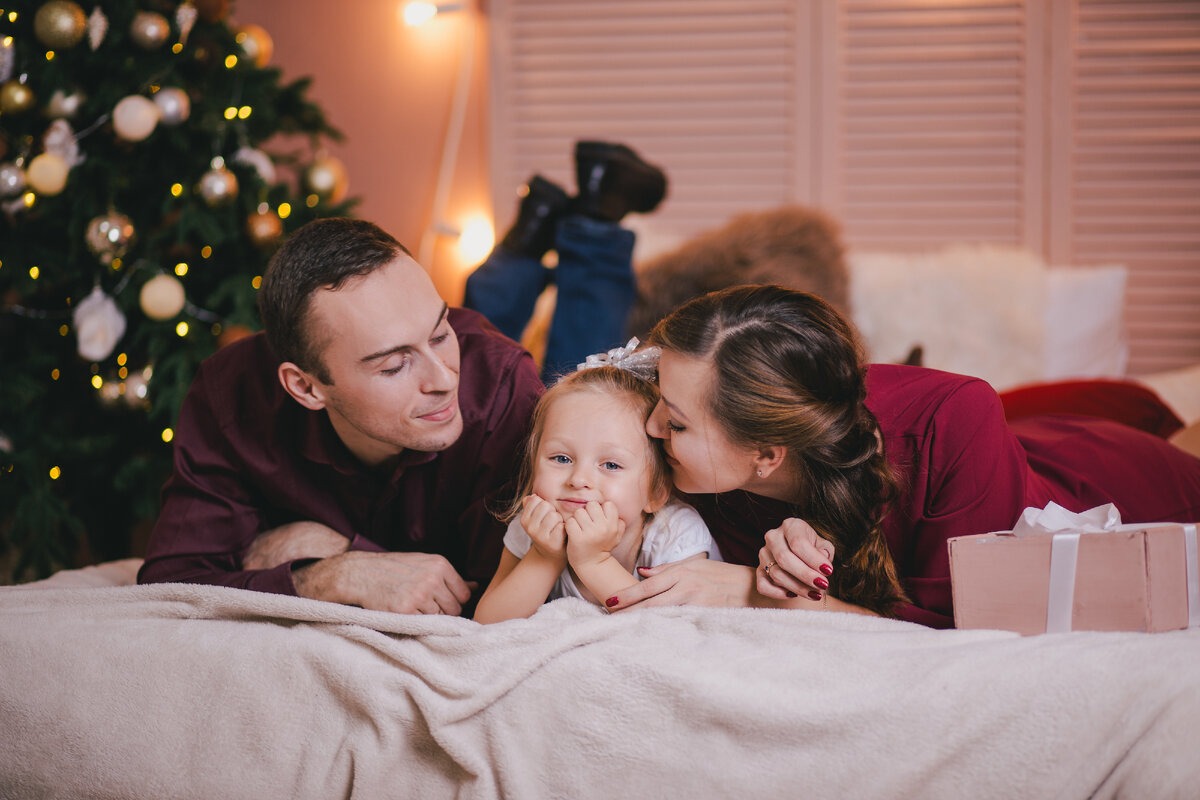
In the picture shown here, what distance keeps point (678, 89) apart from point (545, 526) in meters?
2.37

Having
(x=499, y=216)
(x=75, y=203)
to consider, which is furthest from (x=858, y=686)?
(x=499, y=216)

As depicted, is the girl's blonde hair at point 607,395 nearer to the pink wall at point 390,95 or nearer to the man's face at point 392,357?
the man's face at point 392,357

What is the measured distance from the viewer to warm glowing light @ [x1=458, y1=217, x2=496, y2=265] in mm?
3191

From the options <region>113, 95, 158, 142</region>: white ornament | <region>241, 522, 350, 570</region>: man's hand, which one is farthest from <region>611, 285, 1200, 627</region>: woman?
<region>113, 95, 158, 142</region>: white ornament

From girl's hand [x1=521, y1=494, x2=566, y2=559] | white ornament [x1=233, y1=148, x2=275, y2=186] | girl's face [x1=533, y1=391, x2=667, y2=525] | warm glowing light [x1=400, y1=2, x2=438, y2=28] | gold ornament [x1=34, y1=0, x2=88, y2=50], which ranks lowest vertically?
girl's hand [x1=521, y1=494, x2=566, y2=559]

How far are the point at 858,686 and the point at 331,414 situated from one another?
967 mm

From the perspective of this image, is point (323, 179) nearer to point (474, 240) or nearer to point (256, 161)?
point (256, 161)

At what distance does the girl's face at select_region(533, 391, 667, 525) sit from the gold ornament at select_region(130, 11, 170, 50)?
1.40 m

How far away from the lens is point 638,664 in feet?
3.40

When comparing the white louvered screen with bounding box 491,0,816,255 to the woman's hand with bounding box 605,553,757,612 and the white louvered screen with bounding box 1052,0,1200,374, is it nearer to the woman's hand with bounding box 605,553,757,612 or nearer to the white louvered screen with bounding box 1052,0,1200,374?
the white louvered screen with bounding box 1052,0,1200,374

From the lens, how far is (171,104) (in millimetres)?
1928

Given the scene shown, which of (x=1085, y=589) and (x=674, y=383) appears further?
(x=674, y=383)

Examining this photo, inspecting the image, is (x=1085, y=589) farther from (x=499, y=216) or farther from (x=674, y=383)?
(x=499, y=216)

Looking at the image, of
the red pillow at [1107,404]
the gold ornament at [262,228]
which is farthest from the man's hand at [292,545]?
the red pillow at [1107,404]
